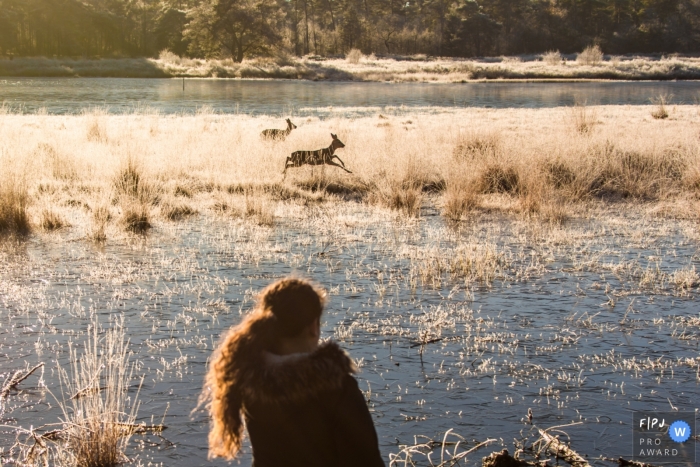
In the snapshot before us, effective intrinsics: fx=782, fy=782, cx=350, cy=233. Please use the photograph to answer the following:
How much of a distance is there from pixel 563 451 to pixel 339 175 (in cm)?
991

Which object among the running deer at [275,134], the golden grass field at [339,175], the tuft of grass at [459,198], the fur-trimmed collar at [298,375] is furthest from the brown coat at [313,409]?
the running deer at [275,134]

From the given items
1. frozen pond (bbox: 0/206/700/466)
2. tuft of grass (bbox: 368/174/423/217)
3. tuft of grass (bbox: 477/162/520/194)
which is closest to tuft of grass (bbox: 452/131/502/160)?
tuft of grass (bbox: 477/162/520/194)

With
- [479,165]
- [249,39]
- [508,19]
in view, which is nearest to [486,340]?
[479,165]

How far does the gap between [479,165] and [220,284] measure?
266 inches

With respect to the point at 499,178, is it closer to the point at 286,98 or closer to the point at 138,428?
the point at 138,428

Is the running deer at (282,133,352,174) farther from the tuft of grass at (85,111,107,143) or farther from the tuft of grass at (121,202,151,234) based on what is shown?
the tuft of grass at (85,111,107,143)

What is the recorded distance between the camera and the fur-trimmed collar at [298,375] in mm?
2623

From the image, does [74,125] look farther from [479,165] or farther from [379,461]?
[379,461]

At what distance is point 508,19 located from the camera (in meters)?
82.6

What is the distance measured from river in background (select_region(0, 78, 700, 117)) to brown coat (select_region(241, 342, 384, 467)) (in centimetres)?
2382

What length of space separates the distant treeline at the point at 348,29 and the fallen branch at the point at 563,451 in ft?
226

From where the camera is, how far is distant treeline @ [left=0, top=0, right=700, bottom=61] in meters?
70.7

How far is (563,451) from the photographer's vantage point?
4.71m

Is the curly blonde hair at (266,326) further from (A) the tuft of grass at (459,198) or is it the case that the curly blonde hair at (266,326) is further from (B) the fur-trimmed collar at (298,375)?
(A) the tuft of grass at (459,198)
